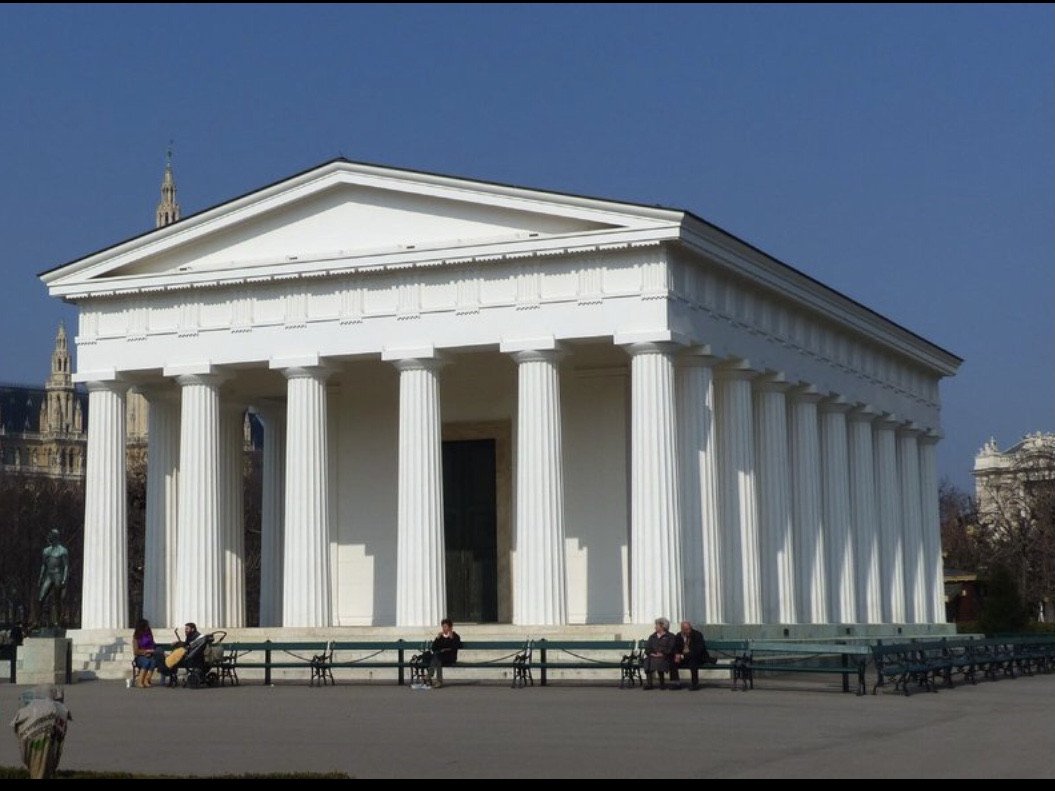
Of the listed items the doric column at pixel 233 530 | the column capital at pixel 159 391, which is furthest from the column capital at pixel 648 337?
the doric column at pixel 233 530

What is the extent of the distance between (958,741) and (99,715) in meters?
13.6

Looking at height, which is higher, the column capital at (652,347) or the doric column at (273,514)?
the column capital at (652,347)

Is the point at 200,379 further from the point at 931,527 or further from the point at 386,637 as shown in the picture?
the point at 931,527

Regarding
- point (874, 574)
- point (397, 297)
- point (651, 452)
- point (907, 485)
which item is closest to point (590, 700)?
point (651, 452)

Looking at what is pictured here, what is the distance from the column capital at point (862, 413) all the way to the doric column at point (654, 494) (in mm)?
15682

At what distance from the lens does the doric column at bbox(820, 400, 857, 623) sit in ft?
168

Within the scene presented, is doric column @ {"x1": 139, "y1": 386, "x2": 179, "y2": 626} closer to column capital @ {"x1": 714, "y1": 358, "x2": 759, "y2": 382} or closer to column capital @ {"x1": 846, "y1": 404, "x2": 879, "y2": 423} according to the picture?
column capital @ {"x1": 714, "y1": 358, "x2": 759, "y2": 382}

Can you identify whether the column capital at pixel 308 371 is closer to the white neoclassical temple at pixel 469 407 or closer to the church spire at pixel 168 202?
the white neoclassical temple at pixel 469 407

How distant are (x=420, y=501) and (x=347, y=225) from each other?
7328 mm

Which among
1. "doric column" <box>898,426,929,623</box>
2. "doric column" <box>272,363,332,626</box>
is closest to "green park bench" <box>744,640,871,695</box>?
"doric column" <box>272,363,332,626</box>

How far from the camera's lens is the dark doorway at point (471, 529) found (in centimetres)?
4806

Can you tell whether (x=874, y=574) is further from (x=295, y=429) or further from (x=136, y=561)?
(x=136, y=561)

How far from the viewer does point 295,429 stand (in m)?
43.2

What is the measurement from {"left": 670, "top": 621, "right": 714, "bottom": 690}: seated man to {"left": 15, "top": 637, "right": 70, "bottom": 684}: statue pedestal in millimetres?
13875
